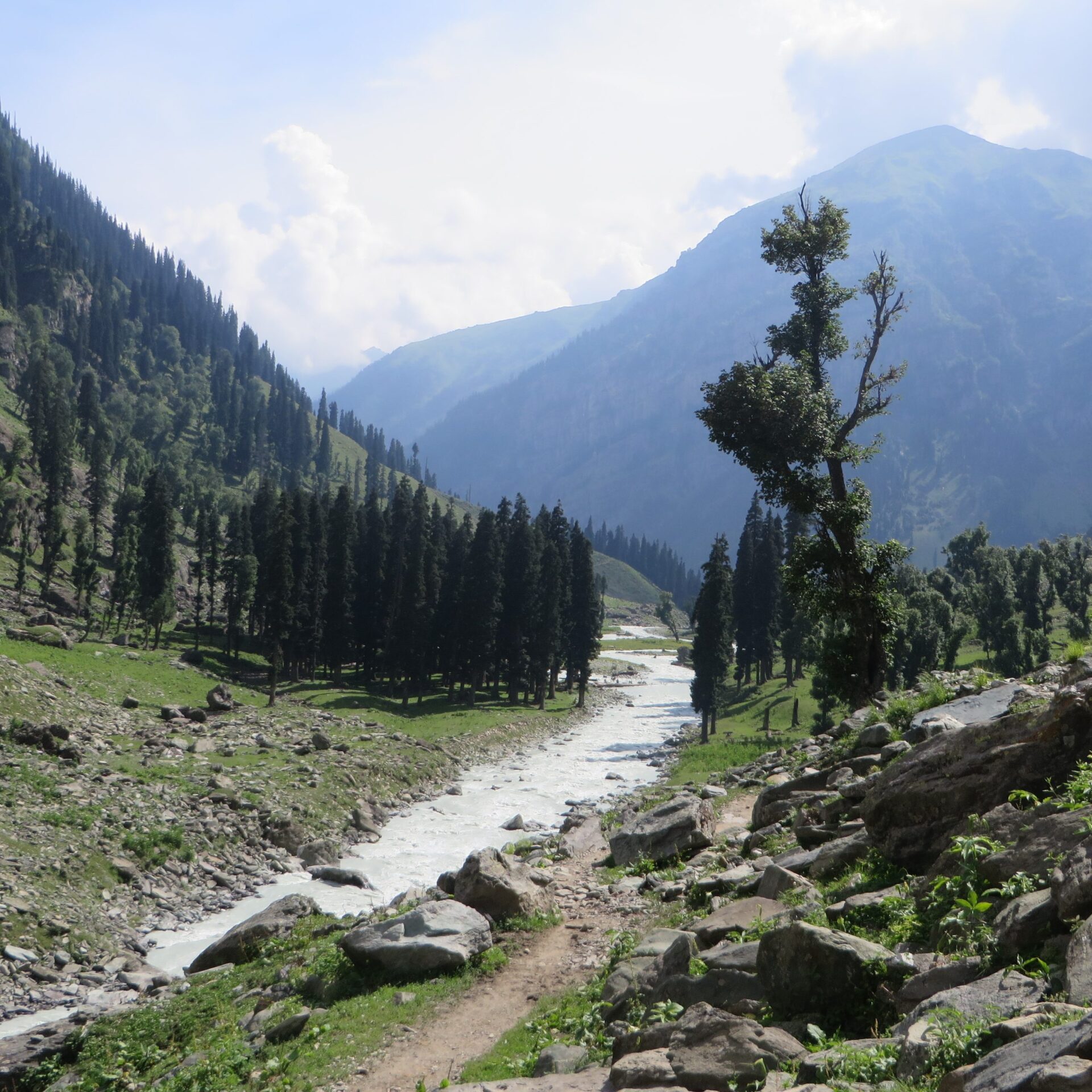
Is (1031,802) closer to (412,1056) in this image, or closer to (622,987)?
(622,987)

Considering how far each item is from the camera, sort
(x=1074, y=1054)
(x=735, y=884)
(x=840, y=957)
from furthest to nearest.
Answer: (x=735, y=884)
(x=840, y=957)
(x=1074, y=1054)

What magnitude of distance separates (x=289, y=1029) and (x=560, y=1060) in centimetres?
561

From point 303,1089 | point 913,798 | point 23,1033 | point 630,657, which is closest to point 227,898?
point 23,1033

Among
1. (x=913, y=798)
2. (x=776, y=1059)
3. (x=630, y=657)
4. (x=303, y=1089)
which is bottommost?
(x=630, y=657)

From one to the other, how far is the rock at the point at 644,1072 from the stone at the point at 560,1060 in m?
1.51

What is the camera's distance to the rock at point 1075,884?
7672 millimetres

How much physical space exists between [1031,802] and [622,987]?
6.11 metres

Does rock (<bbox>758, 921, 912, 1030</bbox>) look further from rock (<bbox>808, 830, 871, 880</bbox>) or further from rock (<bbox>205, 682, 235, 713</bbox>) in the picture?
rock (<bbox>205, 682, 235, 713</bbox>)

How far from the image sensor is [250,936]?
1944cm

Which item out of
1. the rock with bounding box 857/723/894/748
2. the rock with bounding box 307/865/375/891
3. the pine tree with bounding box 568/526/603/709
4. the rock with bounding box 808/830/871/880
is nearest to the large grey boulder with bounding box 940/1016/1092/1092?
the rock with bounding box 808/830/871/880

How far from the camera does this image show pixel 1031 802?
1132 centimetres

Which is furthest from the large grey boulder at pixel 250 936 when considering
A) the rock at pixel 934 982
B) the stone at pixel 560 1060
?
the rock at pixel 934 982

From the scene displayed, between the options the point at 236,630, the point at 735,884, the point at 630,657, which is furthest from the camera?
the point at 630,657

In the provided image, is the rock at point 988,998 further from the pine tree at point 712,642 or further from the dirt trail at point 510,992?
the pine tree at point 712,642
